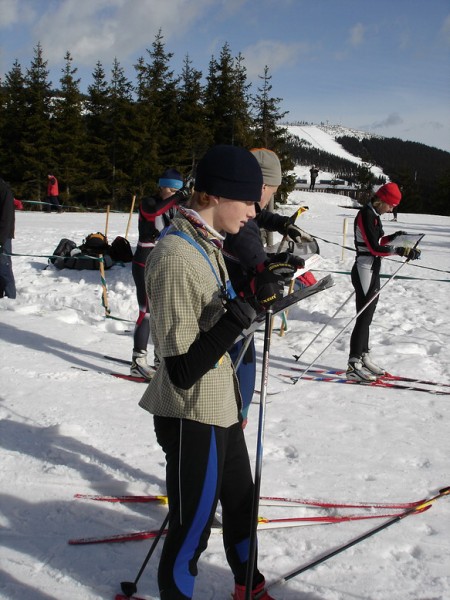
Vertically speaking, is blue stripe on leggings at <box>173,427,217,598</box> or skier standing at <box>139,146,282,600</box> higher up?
skier standing at <box>139,146,282,600</box>

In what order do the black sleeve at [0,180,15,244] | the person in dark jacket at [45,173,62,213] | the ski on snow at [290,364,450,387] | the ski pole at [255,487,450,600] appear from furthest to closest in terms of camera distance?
the person in dark jacket at [45,173,62,213]
the black sleeve at [0,180,15,244]
the ski on snow at [290,364,450,387]
the ski pole at [255,487,450,600]

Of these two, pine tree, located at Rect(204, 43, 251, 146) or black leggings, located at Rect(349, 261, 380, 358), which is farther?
pine tree, located at Rect(204, 43, 251, 146)

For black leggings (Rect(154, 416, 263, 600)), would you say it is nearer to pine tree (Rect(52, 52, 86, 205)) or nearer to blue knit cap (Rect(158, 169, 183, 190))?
blue knit cap (Rect(158, 169, 183, 190))

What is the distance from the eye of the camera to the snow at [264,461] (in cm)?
260

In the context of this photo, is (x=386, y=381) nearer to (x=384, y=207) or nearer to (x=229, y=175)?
(x=384, y=207)

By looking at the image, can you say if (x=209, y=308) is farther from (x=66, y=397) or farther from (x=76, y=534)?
(x=66, y=397)

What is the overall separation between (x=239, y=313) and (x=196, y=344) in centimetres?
17

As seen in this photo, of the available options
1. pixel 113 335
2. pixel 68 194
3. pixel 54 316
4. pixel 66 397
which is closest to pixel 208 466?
pixel 66 397

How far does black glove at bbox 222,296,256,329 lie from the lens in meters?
1.78

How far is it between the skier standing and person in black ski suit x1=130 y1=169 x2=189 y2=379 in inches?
123

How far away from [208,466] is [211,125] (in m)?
37.0

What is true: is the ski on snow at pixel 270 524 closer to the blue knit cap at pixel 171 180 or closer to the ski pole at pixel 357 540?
the ski pole at pixel 357 540

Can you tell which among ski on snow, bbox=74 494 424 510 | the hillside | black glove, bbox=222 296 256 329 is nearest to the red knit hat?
ski on snow, bbox=74 494 424 510

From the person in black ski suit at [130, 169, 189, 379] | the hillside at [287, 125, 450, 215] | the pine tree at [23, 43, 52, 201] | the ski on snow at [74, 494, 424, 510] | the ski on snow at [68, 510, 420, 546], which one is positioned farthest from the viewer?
the hillside at [287, 125, 450, 215]
